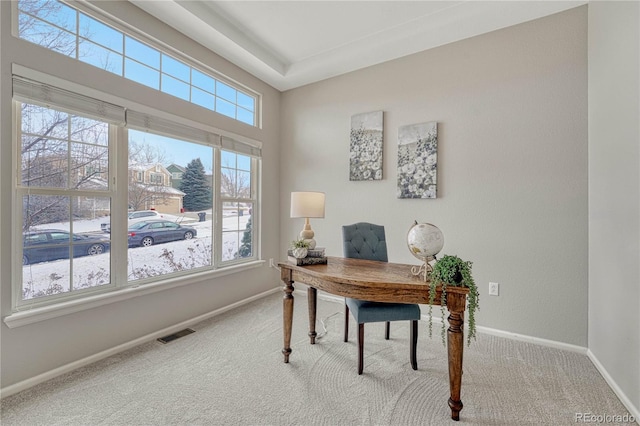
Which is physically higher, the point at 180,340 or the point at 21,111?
the point at 21,111

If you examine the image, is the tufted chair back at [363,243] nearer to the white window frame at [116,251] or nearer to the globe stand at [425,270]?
the globe stand at [425,270]

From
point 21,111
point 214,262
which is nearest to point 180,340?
point 214,262

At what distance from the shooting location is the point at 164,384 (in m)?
1.86

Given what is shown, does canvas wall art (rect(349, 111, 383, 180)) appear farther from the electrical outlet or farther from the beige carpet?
the beige carpet

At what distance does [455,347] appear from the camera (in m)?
1.55

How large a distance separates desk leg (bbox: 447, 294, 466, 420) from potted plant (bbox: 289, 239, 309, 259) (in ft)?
3.44

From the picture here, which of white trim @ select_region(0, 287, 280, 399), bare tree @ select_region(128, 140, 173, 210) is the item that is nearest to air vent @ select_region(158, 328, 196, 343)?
white trim @ select_region(0, 287, 280, 399)

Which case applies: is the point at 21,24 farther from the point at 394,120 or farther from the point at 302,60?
the point at 394,120

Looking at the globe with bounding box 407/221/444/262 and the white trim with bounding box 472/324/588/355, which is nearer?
the globe with bounding box 407/221/444/262

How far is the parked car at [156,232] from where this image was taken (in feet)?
8.17

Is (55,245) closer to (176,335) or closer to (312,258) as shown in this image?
(176,335)

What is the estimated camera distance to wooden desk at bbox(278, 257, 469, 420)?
1.54m

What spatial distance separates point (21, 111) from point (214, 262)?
1973 mm

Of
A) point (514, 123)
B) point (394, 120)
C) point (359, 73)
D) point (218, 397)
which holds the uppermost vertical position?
point (359, 73)
